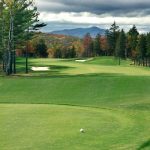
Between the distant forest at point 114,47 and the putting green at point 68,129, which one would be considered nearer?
the putting green at point 68,129

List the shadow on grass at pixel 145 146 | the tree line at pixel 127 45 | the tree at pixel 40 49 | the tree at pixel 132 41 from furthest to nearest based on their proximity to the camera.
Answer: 1. the tree at pixel 40 49
2. the tree at pixel 132 41
3. the tree line at pixel 127 45
4. the shadow on grass at pixel 145 146

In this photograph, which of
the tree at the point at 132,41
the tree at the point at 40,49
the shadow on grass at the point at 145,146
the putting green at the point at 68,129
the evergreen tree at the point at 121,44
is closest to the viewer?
the shadow on grass at the point at 145,146

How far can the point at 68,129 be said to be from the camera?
16203 mm

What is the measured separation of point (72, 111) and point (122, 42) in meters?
92.4

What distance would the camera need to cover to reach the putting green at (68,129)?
1404 cm

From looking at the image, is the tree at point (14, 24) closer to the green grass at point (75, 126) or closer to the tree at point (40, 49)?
the green grass at point (75, 126)

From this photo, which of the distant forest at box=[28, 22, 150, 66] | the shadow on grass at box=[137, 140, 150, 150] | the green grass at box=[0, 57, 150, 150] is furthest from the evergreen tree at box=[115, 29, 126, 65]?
the shadow on grass at box=[137, 140, 150, 150]

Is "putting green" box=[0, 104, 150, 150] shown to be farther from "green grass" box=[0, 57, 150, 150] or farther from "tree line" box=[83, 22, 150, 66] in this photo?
"tree line" box=[83, 22, 150, 66]

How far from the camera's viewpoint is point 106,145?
1405 cm

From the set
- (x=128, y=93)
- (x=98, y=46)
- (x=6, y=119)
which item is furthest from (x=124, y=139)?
(x=98, y=46)

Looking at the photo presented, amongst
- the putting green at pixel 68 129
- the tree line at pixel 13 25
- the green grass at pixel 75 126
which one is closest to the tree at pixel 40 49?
the tree line at pixel 13 25

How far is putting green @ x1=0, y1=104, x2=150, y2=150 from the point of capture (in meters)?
14.0

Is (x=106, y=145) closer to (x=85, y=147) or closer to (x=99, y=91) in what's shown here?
(x=85, y=147)

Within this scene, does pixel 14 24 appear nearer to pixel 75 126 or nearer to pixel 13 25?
pixel 13 25
